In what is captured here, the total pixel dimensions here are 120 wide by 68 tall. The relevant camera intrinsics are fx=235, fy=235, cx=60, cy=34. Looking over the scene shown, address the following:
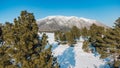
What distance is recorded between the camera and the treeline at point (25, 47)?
21681 mm

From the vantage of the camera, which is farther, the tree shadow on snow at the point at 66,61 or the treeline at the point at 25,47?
the tree shadow on snow at the point at 66,61

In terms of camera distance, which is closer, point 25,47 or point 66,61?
point 25,47

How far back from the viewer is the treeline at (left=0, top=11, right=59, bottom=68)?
21.7 meters

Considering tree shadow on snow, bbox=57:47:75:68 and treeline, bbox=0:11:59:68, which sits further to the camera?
tree shadow on snow, bbox=57:47:75:68

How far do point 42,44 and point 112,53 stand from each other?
15.4 metres

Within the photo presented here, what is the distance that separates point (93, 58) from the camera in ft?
211

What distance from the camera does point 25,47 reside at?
22.0 m

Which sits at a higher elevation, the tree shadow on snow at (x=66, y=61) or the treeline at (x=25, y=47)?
the treeline at (x=25, y=47)

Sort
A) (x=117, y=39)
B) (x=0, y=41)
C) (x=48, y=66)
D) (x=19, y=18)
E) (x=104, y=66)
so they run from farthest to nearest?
(x=104, y=66), (x=117, y=39), (x=0, y=41), (x=19, y=18), (x=48, y=66)

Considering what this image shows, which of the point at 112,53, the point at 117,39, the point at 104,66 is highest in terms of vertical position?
the point at 117,39

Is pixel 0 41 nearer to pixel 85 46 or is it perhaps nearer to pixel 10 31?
pixel 10 31

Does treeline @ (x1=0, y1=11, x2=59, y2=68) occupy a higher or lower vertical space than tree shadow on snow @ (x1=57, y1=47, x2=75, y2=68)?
higher

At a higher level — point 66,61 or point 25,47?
point 25,47

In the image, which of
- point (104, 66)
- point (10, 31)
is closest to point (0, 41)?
point (10, 31)
